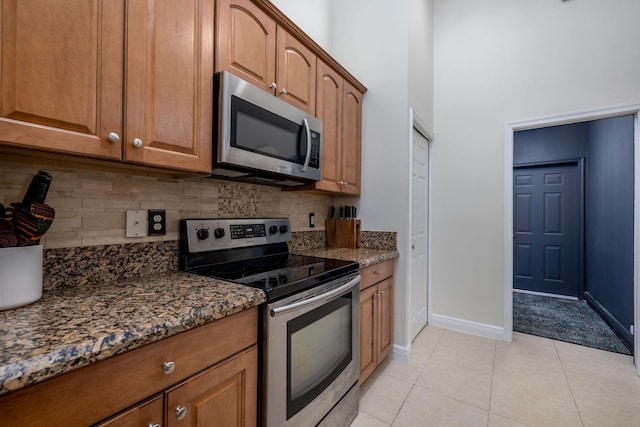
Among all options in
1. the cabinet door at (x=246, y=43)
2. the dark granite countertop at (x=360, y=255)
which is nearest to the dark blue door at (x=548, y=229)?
the dark granite countertop at (x=360, y=255)

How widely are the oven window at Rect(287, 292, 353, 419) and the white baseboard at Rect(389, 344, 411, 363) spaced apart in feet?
2.88

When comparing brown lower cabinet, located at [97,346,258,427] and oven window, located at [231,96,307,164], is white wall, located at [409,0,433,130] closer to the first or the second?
oven window, located at [231,96,307,164]

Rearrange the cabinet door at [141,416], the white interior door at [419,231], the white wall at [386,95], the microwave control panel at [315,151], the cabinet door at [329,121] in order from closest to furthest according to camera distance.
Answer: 1. the cabinet door at [141,416]
2. the microwave control panel at [315,151]
3. the cabinet door at [329,121]
4. the white wall at [386,95]
5. the white interior door at [419,231]

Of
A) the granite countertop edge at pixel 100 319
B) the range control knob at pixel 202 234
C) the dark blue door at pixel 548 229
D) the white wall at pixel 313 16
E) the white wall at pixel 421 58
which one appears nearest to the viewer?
the granite countertop edge at pixel 100 319

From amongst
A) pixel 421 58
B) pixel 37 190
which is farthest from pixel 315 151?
pixel 421 58

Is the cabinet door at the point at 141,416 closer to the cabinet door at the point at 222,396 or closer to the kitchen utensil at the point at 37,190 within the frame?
the cabinet door at the point at 222,396

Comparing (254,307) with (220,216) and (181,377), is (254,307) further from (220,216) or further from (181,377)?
(220,216)

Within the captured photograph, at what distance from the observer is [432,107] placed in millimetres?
2986

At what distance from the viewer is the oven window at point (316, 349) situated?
3.79ft

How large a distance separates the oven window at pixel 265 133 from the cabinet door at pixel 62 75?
1.46 ft

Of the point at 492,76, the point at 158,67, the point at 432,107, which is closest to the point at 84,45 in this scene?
the point at 158,67

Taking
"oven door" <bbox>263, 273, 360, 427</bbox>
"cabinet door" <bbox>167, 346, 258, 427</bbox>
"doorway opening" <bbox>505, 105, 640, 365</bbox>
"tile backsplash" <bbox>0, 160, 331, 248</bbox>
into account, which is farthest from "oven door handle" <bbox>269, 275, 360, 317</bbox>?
"doorway opening" <bbox>505, 105, 640, 365</bbox>

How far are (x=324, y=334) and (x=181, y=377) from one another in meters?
0.69

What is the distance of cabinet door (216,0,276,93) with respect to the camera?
4.17 ft
